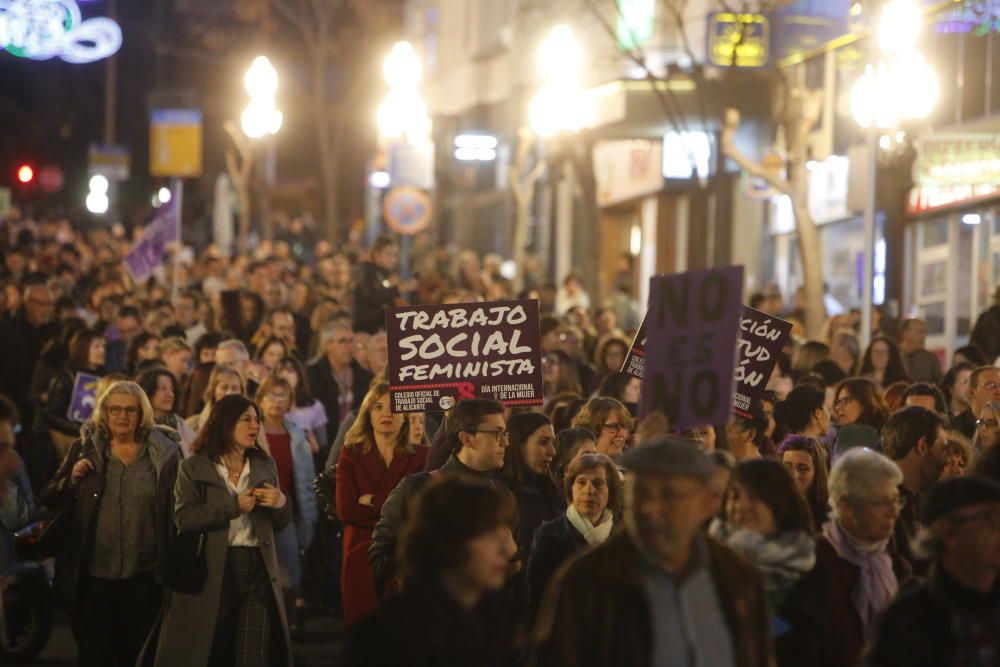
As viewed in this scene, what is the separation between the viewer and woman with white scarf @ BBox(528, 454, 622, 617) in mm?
8258

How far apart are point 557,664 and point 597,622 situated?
19 cm

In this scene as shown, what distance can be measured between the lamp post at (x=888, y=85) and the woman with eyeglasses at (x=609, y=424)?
30.2 feet

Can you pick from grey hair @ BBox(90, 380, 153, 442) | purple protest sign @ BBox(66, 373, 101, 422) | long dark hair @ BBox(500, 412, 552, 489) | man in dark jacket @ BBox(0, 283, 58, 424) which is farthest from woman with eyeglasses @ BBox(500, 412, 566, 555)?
man in dark jacket @ BBox(0, 283, 58, 424)

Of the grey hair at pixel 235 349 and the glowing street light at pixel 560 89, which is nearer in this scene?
the grey hair at pixel 235 349

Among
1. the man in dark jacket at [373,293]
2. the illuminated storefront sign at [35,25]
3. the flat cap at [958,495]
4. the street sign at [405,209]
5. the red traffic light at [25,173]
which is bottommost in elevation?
the flat cap at [958,495]

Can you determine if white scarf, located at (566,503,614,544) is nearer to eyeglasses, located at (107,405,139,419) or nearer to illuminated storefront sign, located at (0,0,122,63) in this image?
eyeglasses, located at (107,405,139,419)

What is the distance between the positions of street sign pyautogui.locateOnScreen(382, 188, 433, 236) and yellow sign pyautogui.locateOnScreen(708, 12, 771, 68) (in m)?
5.46

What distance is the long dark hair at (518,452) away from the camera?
937cm

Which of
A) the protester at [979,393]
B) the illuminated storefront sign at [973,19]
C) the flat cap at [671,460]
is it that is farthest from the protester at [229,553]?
the illuminated storefront sign at [973,19]

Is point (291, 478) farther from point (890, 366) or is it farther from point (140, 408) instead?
point (890, 366)

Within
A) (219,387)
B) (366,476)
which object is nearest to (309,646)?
(219,387)

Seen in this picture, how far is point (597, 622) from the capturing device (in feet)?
17.5

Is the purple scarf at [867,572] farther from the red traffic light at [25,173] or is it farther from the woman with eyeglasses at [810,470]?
the red traffic light at [25,173]

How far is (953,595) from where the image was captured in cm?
554
